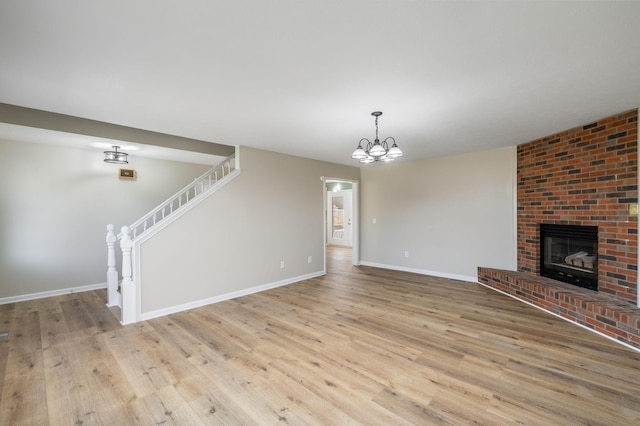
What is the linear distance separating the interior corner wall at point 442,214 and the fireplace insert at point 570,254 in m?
0.49

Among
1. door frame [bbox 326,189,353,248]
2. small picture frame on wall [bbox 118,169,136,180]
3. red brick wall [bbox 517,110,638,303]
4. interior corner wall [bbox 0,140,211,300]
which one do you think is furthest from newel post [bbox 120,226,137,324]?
door frame [bbox 326,189,353,248]

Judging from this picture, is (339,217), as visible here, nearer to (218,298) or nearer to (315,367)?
(218,298)

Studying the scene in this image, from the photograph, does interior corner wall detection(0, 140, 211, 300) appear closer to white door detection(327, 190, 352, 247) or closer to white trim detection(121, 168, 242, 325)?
white trim detection(121, 168, 242, 325)

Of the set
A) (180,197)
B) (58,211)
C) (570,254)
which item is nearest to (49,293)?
(58,211)

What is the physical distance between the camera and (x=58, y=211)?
14.5 ft

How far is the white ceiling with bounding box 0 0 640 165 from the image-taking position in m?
1.53

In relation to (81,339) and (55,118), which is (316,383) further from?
(55,118)

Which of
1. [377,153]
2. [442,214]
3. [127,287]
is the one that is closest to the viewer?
[377,153]

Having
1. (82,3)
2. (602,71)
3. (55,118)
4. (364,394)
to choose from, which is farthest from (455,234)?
(55,118)

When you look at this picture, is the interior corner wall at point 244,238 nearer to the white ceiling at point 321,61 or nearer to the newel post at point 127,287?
the newel post at point 127,287

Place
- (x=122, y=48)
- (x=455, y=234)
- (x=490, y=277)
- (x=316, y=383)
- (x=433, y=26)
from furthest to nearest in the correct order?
1. (x=455, y=234)
2. (x=490, y=277)
3. (x=316, y=383)
4. (x=122, y=48)
5. (x=433, y=26)

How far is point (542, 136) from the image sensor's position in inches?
163

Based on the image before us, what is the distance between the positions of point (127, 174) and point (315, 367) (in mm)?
4934

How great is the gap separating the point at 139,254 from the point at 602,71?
502 cm
